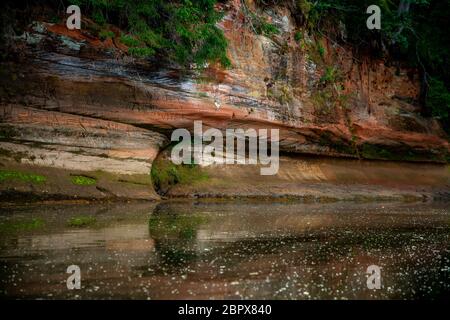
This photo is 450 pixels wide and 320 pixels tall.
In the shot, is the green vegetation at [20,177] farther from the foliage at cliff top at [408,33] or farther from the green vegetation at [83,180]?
the foliage at cliff top at [408,33]

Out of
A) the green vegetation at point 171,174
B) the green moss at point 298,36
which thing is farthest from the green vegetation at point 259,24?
the green vegetation at point 171,174

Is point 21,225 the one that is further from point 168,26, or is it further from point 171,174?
point 168,26

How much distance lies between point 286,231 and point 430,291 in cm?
452

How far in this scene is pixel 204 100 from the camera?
17125mm

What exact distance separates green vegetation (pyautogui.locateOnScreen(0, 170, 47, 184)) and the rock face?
37 centimetres

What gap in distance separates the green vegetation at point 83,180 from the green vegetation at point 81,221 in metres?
3.23

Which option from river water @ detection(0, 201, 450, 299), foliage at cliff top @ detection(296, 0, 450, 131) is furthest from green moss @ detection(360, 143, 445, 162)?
river water @ detection(0, 201, 450, 299)

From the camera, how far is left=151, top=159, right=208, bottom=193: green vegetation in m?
16.8

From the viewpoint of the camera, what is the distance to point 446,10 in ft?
78.8

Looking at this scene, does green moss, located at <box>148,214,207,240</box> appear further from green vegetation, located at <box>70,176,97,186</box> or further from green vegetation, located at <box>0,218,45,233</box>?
green vegetation, located at <box>70,176,97,186</box>

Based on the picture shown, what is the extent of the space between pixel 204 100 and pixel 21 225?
883 cm

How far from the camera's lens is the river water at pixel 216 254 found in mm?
5844

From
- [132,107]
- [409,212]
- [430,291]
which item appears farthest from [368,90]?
[430,291]
